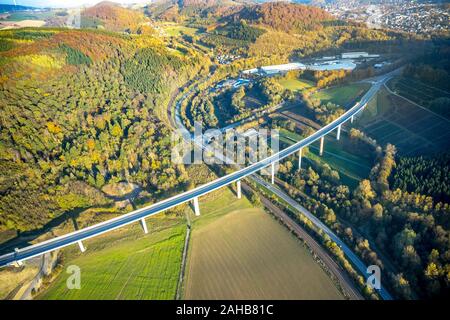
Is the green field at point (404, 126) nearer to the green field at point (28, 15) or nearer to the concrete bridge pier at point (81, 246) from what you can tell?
the concrete bridge pier at point (81, 246)

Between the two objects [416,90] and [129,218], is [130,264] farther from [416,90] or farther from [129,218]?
[416,90]

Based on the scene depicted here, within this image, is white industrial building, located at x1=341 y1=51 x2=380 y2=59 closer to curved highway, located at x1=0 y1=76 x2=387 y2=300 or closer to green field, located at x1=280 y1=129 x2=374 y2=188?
green field, located at x1=280 y1=129 x2=374 y2=188

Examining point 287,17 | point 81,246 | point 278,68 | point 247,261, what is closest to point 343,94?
point 278,68

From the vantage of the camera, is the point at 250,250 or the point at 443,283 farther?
the point at 250,250

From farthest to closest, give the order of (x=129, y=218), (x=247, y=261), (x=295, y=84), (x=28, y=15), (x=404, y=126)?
(x=28, y=15) < (x=295, y=84) < (x=404, y=126) < (x=129, y=218) < (x=247, y=261)

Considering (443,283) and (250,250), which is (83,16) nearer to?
(250,250)

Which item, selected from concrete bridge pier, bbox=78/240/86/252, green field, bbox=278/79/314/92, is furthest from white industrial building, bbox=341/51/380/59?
concrete bridge pier, bbox=78/240/86/252

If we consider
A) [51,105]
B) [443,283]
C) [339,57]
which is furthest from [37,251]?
[339,57]
